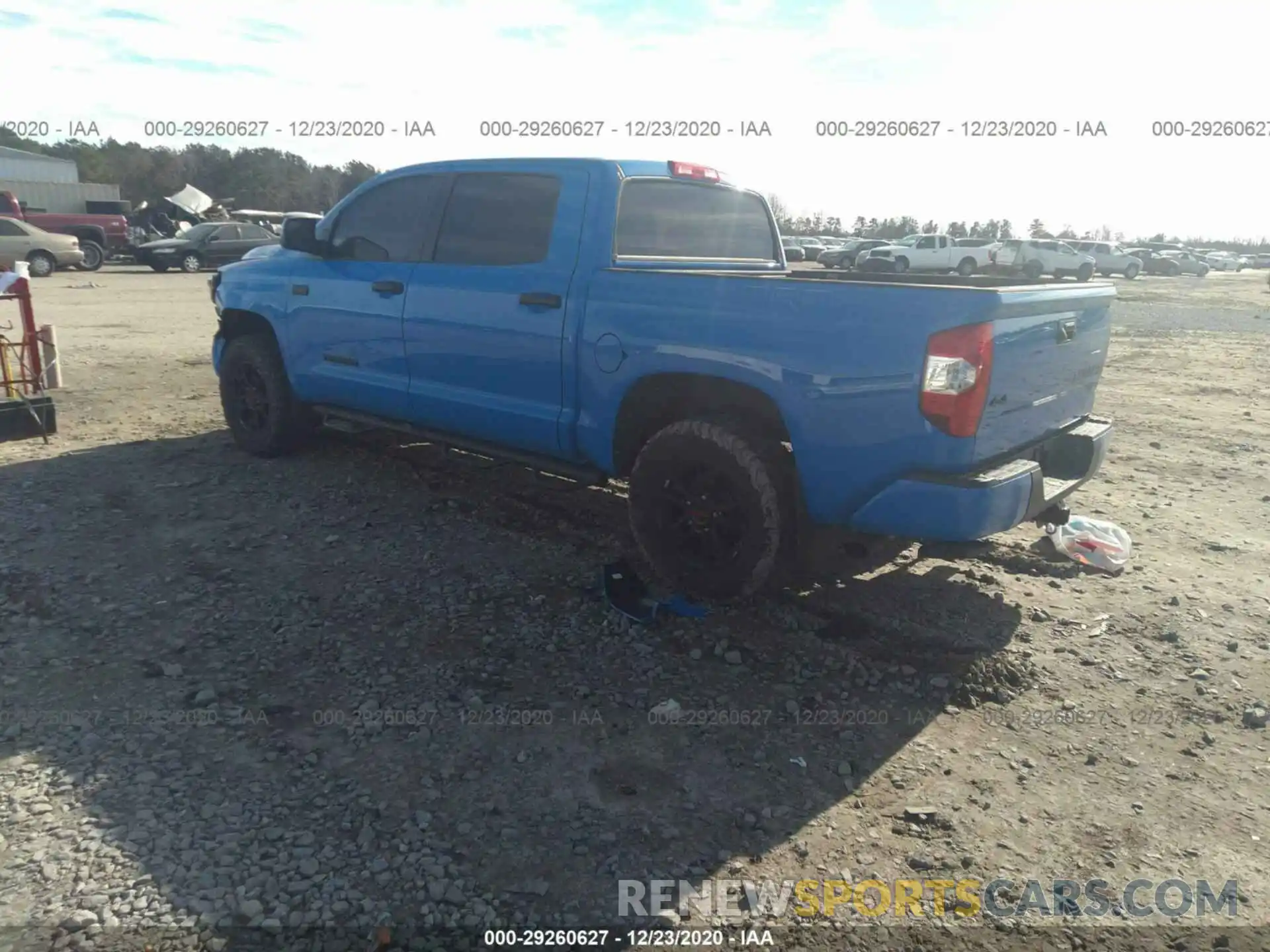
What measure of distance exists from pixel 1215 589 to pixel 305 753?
4.22m

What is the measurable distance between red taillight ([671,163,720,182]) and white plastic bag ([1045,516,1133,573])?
8.41ft

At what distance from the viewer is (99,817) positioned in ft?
9.00

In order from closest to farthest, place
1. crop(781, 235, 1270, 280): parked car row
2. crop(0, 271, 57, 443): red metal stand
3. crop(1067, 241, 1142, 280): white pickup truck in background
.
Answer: crop(0, 271, 57, 443): red metal stand, crop(781, 235, 1270, 280): parked car row, crop(1067, 241, 1142, 280): white pickup truck in background

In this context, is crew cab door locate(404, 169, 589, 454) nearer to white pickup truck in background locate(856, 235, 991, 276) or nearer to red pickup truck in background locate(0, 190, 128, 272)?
red pickup truck in background locate(0, 190, 128, 272)

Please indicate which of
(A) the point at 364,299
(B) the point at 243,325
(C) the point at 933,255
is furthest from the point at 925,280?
(C) the point at 933,255

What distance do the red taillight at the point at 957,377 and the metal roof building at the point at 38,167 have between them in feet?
201

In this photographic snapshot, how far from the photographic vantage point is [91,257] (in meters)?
24.4

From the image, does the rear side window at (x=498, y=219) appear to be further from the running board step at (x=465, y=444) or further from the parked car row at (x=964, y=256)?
the parked car row at (x=964, y=256)

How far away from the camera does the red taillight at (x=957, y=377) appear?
10.6 feet

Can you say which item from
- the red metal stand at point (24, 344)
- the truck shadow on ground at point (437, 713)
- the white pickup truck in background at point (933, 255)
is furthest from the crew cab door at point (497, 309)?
the white pickup truck in background at point (933, 255)

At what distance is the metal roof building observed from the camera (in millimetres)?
52469

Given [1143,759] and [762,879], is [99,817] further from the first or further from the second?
[1143,759]

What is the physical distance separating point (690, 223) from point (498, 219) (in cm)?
101

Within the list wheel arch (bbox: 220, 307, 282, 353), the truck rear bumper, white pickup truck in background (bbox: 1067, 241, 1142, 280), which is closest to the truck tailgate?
the truck rear bumper
